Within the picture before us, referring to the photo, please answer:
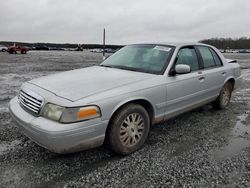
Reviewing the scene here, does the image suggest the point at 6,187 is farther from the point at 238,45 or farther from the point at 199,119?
the point at 238,45

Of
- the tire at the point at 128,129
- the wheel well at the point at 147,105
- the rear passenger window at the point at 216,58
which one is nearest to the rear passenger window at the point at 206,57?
the rear passenger window at the point at 216,58

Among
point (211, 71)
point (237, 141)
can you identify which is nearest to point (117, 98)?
point (237, 141)

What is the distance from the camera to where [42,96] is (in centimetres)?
302

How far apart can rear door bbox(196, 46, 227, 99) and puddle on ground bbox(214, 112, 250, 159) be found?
32.6 inches

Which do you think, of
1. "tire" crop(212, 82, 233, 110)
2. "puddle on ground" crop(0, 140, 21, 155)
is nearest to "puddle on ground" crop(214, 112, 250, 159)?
"tire" crop(212, 82, 233, 110)

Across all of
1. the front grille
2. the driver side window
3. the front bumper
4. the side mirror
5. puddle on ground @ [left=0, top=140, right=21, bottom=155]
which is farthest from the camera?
the driver side window

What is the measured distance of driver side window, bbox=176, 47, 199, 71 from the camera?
423 cm

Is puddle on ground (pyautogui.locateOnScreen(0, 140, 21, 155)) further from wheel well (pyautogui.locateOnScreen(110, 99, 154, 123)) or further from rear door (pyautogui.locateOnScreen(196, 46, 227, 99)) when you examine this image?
rear door (pyautogui.locateOnScreen(196, 46, 227, 99))

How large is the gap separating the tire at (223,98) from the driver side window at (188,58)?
130 centimetres

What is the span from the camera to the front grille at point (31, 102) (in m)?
3.01

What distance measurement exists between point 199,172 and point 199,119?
2.17 meters

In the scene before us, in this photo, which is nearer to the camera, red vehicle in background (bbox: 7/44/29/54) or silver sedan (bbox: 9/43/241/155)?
silver sedan (bbox: 9/43/241/155)

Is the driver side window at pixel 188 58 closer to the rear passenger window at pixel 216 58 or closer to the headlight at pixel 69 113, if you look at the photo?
the rear passenger window at pixel 216 58

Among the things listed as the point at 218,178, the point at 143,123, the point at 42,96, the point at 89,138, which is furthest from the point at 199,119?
the point at 42,96
